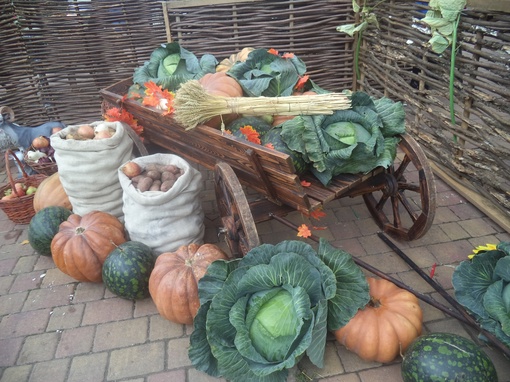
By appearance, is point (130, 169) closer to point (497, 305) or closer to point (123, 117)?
point (123, 117)

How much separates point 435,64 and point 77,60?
424cm

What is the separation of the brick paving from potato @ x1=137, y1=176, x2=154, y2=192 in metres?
0.79

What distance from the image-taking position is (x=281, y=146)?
2.50m

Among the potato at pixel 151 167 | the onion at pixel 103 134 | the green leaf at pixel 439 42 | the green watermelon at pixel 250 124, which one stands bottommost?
the potato at pixel 151 167

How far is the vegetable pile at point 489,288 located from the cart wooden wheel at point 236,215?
121 cm

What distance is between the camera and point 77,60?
16.7ft

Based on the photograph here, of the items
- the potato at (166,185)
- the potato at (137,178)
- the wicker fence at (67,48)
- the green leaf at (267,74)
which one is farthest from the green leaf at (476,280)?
the wicker fence at (67,48)

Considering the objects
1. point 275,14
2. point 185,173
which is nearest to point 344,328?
point 185,173

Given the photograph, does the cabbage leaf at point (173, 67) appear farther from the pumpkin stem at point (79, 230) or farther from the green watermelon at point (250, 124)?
the pumpkin stem at point (79, 230)

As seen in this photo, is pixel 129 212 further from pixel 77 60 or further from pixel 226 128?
pixel 77 60

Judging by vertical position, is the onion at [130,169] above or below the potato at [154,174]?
above

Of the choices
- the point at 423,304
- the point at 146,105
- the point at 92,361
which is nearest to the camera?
the point at 92,361

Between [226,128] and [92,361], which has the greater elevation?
[226,128]

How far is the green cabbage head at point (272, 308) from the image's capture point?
1.92 m
